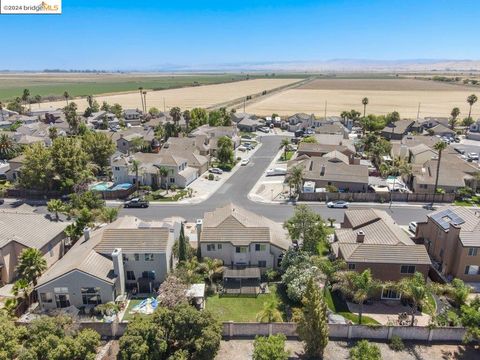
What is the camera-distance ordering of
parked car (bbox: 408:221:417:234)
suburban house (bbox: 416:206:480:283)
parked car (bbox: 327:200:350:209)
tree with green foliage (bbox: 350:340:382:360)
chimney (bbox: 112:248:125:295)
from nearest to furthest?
tree with green foliage (bbox: 350:340:382:360), chimney (bbox: 112:248:125:295), suburban house (bbox: 416:206:480:283), parked car (bbox: 408:221:417:234), parked car (bbox: 327:200:350:209)

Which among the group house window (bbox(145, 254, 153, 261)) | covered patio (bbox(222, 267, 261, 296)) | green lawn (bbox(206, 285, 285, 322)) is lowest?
green lawn (bbox(206, 285, 285, 322))

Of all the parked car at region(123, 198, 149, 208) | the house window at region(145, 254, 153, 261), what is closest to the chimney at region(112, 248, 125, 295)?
the house window at region(145, 254, 153, 261)

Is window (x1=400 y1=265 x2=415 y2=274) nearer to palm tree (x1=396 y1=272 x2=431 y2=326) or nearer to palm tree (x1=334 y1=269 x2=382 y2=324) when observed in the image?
palm tree (x1=334 y1=269 x2=382 y2=324)

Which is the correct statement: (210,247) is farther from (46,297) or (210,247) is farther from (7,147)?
(7,147)

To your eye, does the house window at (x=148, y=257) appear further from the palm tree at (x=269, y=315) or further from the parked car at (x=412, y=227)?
the parked car at (x=412, y=227)

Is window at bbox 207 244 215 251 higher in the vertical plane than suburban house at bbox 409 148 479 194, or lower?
lower

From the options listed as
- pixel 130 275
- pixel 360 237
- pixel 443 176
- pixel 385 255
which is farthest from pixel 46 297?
pixel 443 176
